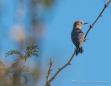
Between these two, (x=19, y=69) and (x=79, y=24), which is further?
(x=79, y=24)

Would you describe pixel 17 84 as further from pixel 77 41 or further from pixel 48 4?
pixel 77 41

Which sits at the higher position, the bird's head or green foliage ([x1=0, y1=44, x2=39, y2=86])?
the bird's head

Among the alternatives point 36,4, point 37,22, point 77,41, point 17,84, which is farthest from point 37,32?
point 77,41

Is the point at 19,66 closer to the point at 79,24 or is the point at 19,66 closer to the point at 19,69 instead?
A: the point at 19,69

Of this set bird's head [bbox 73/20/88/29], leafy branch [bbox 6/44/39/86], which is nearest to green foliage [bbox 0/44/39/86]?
leafy branch [bbox 6/44/39/86]

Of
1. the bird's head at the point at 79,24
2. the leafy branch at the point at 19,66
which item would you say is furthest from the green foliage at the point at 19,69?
the bird's head at the point at 79,24

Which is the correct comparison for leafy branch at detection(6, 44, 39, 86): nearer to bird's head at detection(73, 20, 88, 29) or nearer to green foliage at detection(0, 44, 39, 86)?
green foliage at detection(0, 44, 39, 86)

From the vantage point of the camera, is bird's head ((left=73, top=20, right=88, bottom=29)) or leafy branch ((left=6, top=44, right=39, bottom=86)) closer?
leafy branch ((left=6, top=44, right=39, bottom=86))

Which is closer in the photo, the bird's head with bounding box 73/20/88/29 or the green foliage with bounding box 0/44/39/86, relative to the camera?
the green foliage with bounding box 0/44/39/86

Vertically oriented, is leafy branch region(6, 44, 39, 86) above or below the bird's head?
below

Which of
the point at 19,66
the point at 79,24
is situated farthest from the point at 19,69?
the point at 79,24

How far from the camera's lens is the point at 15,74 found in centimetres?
140

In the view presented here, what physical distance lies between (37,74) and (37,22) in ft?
0.86

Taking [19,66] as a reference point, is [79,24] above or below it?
above
